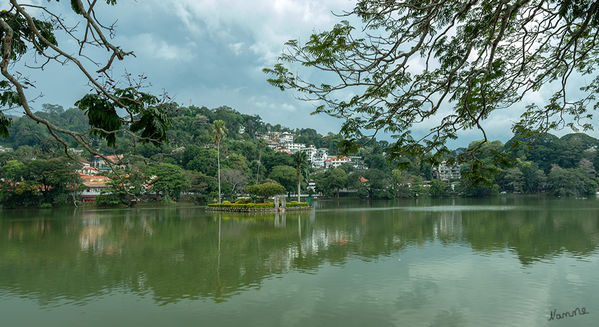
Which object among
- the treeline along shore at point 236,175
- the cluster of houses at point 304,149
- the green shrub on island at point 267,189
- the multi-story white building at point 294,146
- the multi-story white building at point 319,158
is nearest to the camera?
the green shrub on island at point 267,189

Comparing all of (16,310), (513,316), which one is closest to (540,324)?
(513,316)

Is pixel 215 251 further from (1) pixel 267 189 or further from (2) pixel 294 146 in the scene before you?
(2) pixel 294 146

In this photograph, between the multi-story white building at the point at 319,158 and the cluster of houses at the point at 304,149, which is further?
the multi-story white building at the point at 319,158

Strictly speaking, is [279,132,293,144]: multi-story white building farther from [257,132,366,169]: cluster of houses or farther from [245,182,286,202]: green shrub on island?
[245,182,286,202]: green shrub on island

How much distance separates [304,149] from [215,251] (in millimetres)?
104870

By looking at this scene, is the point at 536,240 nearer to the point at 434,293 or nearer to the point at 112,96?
the point at 434,293

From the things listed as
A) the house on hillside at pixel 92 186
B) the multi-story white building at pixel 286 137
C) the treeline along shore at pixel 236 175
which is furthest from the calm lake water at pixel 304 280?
the multi-story white building at pixel 286 137

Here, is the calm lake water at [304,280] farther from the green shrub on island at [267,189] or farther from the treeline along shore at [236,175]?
the green shrub on island at [267,189]

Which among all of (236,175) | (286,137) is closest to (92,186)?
(236,175)

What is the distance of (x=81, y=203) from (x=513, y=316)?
4944 cm

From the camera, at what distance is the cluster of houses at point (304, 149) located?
9981 cm

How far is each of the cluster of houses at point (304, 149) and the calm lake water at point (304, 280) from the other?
79786 mm

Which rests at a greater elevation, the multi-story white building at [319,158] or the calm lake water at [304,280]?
the multi-story white building at [319,158]

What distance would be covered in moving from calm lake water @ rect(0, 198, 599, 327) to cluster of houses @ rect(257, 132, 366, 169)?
262ft
